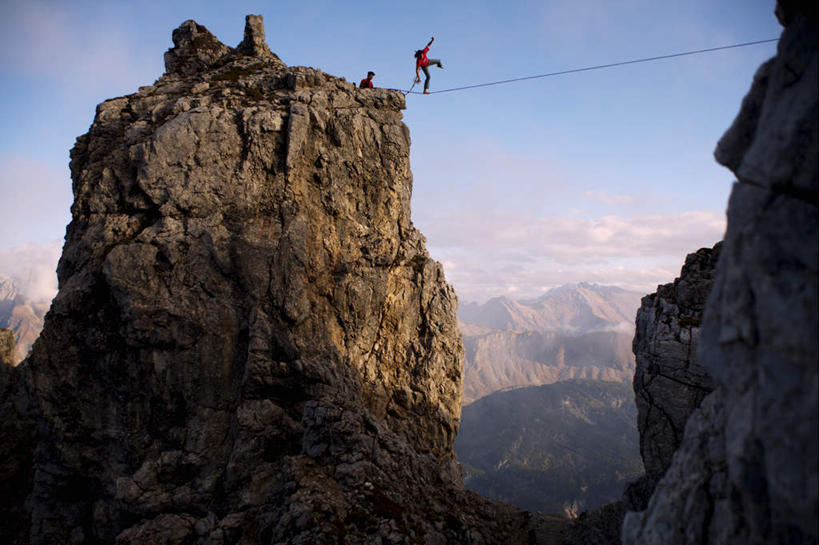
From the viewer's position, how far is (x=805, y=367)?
289 inches

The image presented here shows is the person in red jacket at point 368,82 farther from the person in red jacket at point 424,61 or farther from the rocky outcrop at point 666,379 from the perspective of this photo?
the rocky outcrop at point 666,379

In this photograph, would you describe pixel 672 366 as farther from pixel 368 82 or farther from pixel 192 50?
pixel 192 50

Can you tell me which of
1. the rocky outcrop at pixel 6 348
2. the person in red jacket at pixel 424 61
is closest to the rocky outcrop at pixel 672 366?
the person in red jacket at pixel 424 61

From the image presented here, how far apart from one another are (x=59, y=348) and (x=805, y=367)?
133 feet

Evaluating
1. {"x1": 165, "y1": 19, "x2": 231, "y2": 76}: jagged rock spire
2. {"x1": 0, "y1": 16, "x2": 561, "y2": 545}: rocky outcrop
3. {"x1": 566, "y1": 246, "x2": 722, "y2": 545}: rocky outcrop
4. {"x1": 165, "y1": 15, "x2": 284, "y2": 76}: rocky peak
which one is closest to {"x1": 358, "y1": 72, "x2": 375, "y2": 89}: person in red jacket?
{"x1": 0, "y1": 16, "x2": 561, "y2": 545}: rocky outcrop

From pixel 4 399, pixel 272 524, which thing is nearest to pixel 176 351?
pixel 272 524

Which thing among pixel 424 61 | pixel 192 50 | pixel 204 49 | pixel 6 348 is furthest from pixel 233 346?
pixel 6 348

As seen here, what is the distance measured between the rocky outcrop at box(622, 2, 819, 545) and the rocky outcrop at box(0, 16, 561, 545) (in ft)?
55.6

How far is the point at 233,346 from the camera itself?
27.5 metres

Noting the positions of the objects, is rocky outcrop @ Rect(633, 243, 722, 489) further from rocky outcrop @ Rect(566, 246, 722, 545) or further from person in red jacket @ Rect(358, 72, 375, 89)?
person in red jacket @ Rect(358, 72, 375, 89)

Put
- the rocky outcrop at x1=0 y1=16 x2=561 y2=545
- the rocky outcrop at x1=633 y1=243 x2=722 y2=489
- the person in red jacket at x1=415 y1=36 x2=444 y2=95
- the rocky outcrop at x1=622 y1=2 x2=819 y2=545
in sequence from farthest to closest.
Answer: the person in red jacket at x1=415 y1=36 x2=444 y2=95 → the rocky outcrop at x1=0 y1=16 x2=561 y2=545 → the rocky outcrop at x1=633 y1=243 x2=722 y2=489 → the rocky outcrop at x1=622 y1=2 x2=819 y2=545

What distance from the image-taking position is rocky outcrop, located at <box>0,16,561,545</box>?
23.1 meters

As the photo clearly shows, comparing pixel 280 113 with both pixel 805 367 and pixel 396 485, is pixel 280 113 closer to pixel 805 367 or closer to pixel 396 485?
pixel 396 485

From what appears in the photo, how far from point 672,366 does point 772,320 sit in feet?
49.4
